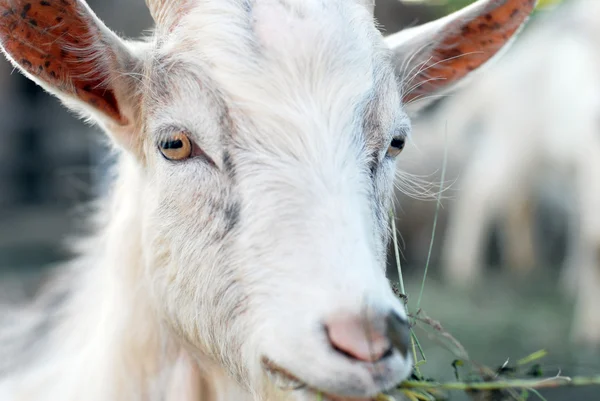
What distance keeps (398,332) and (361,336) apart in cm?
12

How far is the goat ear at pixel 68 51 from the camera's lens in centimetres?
234

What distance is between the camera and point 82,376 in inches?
108

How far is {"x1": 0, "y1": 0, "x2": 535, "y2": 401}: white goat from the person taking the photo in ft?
6.21

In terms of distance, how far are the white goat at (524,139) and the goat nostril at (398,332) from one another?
20.3ft

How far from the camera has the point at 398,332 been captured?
6.08 feet

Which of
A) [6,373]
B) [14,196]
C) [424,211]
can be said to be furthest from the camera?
[14,196]

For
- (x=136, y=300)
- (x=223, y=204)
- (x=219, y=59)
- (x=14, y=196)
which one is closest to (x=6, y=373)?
(x=136, y=300)

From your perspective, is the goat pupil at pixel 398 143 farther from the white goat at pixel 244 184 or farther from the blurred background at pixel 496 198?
the blurred background at pixel 496 198

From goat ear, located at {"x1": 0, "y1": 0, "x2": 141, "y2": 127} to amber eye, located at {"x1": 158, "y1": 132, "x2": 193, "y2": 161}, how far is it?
12.1 inches

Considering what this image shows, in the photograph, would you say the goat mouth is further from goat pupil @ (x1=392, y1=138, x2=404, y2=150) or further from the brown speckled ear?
the brown speckled ear

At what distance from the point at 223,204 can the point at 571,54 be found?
7.89 m

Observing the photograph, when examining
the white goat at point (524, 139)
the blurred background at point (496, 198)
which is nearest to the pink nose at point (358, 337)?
the blurred background at point (496, 198)

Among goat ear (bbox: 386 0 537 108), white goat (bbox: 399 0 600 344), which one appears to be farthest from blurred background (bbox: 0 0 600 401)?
goat ear (bbox: 386 0 537 108)

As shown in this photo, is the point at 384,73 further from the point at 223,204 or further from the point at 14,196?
the point at 14,196
